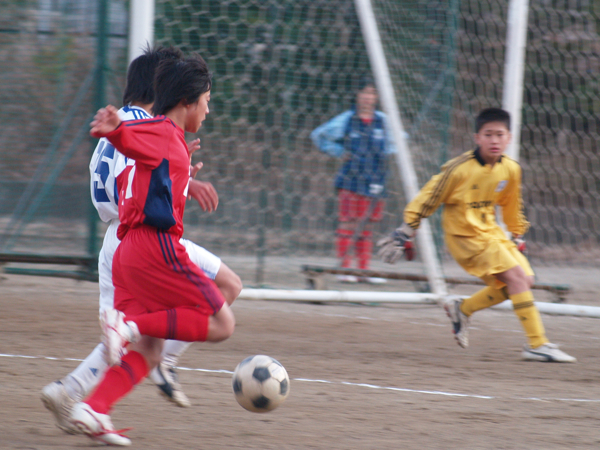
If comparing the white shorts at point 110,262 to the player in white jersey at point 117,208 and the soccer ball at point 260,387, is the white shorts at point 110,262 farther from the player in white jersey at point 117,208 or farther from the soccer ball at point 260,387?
the soccer ball at point 260,387

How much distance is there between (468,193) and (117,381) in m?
2.85

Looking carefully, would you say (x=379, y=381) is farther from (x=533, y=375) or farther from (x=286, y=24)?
(x=286, y=24)

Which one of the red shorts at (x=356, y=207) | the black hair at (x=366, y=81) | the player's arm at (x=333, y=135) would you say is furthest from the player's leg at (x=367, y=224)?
the black hair at (x=366, y=81)

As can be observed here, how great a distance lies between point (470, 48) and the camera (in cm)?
682

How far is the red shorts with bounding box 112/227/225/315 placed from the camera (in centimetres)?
265

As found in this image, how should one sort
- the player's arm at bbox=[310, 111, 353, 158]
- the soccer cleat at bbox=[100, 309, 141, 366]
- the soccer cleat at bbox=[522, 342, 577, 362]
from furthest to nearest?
1. the player's arm at bbox=[310, 111, 353, 158]
2. the soccer cleat at bbox=[522, 342, 577, 362]
3. the soccer cleat at bbox=[100, 309, 141, 366]

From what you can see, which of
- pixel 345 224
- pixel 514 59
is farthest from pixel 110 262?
pixel 514 59

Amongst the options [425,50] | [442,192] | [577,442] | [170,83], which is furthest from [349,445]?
[425,50]

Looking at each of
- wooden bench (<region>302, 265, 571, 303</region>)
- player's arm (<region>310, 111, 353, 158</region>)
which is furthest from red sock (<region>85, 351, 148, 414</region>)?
player's arm (<region>310, 111, 353, 158</region>)

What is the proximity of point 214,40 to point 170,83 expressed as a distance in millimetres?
3971

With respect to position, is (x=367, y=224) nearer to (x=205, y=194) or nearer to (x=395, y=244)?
(x=395, y=244)

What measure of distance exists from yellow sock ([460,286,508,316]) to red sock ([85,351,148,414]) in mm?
2639

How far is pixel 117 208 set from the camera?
10.6 ft

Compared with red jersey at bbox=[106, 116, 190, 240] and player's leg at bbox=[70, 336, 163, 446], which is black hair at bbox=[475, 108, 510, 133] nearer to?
red jersey at bbox=[106, 116, 190, 240]
